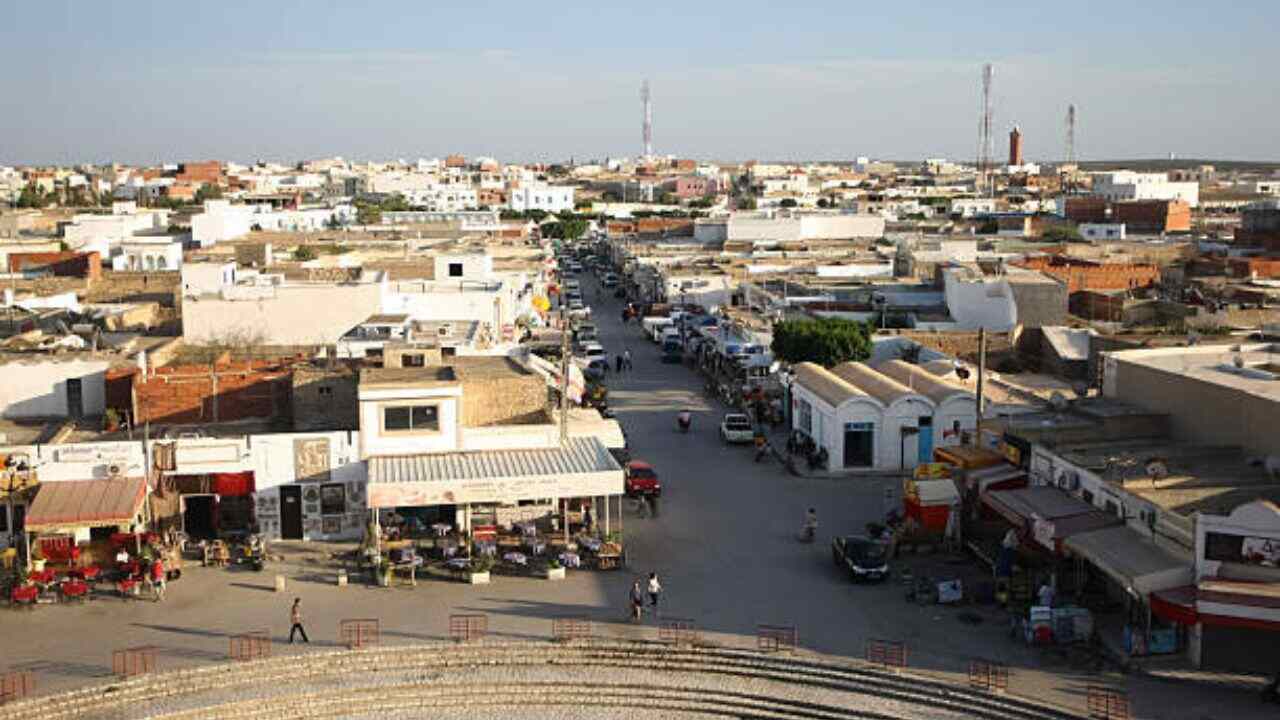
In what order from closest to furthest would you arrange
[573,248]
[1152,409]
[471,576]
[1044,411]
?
[471,576], [1152,409], [1044,411], [573,248]

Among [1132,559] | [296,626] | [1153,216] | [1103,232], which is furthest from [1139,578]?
[1153,216]

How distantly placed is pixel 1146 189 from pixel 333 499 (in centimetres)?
11159

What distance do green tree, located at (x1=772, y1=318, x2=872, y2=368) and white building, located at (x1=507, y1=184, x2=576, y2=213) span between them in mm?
97071

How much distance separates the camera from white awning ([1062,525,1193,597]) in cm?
1526

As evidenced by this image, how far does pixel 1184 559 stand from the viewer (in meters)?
15.5

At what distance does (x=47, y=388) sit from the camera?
938 inches

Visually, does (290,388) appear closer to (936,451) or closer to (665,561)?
(665,561)

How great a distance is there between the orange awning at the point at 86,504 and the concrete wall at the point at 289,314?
10.6m

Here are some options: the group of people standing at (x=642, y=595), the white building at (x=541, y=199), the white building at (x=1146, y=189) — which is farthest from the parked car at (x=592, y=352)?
the white building at (x=541, y=199)

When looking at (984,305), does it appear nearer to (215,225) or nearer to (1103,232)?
(215,225)

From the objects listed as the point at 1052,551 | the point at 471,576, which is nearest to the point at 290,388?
the point at 471,576

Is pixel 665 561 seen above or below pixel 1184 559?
below

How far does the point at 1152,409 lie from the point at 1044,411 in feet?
6.86

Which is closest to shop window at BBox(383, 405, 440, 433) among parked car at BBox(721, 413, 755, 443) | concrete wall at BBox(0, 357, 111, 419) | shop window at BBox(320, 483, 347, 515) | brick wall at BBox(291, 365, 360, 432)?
shop window at BBox(320, 483, 347, 515)
